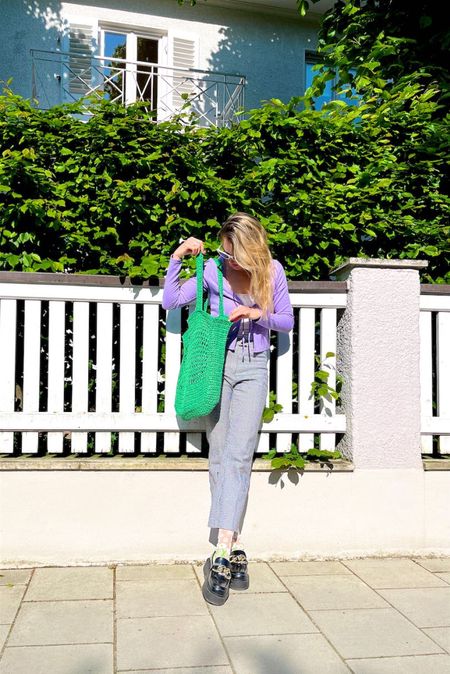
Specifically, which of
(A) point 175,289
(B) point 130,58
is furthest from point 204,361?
(B) point 130,58

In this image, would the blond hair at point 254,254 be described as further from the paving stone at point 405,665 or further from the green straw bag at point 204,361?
the paving stone at point 405,665

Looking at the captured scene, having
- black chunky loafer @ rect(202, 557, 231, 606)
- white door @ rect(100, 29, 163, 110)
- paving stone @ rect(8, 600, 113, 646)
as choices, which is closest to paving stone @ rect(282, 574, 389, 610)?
black chunky loafer @ rect(202, 557, 231, 606)

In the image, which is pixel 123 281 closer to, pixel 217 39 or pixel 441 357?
pixel 441 357

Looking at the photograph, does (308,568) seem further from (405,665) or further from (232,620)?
(405,665)

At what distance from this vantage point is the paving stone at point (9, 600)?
2.89 meters

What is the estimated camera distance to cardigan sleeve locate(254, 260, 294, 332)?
3484 mm

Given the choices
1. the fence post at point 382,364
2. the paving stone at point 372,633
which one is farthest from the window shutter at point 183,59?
the paving stone at point 372,633

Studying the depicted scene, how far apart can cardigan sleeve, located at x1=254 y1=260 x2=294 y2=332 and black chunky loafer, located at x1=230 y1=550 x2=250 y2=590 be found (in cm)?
129

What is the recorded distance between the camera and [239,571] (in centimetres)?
335

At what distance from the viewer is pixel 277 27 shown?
10516mm

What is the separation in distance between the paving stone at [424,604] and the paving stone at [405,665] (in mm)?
350

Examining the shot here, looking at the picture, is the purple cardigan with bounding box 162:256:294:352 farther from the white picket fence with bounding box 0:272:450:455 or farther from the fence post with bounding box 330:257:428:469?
the fence post with bounding box 330:257:428:469

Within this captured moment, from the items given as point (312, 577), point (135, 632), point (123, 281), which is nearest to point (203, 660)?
point (135, 632)

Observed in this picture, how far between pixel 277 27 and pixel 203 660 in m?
10.4
